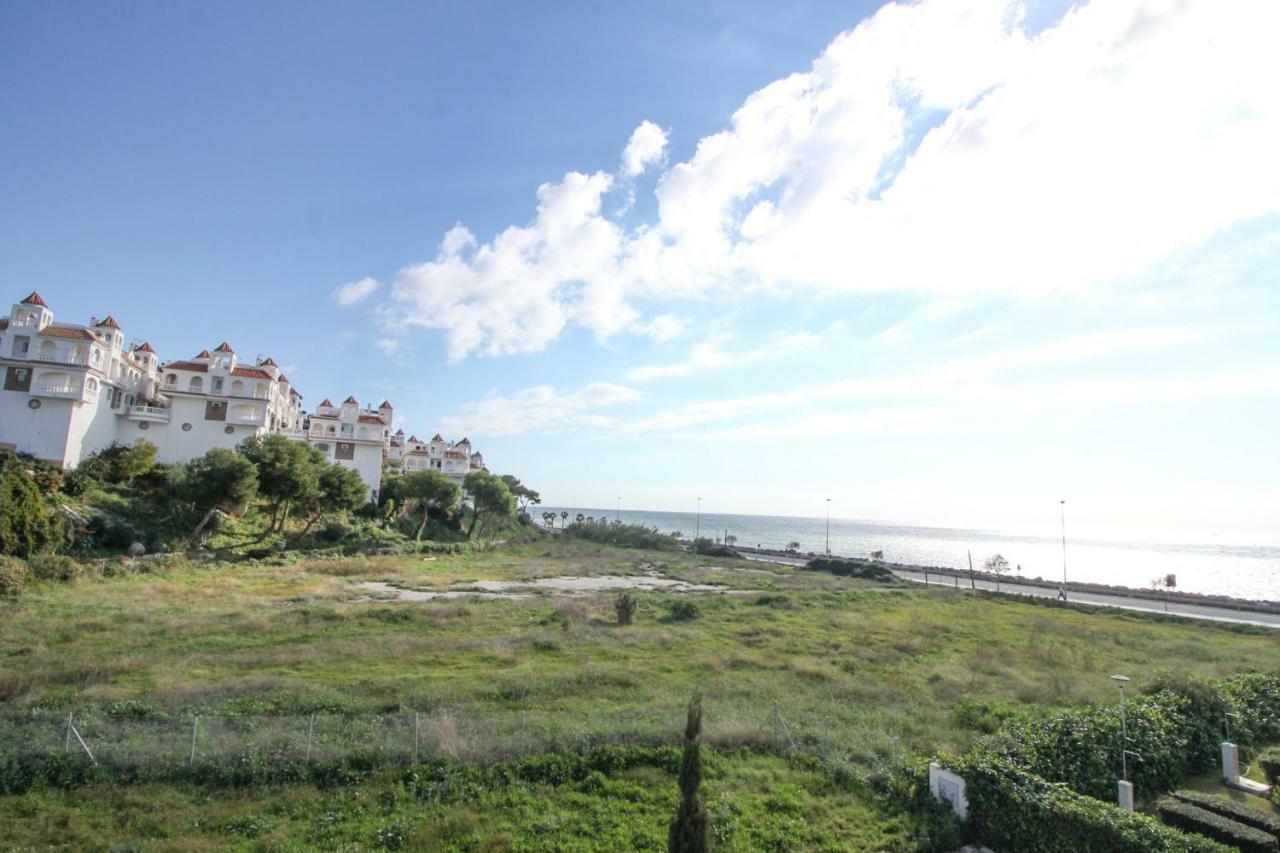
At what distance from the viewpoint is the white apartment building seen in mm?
44188

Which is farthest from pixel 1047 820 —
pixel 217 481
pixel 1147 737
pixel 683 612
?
pixel 217 481

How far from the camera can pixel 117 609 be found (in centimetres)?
2562

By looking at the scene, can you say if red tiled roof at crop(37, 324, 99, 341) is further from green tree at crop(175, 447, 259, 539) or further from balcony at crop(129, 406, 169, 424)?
green tree at crop(175, 447, 259, 539)

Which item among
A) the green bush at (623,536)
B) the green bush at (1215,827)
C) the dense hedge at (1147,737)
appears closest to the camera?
the green bush at (1215,827)

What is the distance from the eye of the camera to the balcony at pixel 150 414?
168 ft

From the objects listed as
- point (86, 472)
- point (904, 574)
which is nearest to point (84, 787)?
point (86, 472)

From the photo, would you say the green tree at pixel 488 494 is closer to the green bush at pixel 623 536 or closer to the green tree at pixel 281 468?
the green bush at pixel 623 536

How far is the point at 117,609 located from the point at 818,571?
62.9 m

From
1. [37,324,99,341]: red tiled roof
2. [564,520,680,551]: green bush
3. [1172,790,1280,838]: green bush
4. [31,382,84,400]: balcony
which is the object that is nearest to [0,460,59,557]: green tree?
[31,382,84,400]: balcony

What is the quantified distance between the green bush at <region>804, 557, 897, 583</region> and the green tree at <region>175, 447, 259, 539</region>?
5578 centimetres

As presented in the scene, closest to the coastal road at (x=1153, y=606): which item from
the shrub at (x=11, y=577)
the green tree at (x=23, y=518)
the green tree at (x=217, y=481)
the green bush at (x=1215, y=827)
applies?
the green bush at (x=1215, y=827)

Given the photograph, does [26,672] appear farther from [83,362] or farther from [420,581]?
[83,362]

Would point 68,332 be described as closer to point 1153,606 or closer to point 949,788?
point 949,788

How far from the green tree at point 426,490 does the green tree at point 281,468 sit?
19268 millimetres
